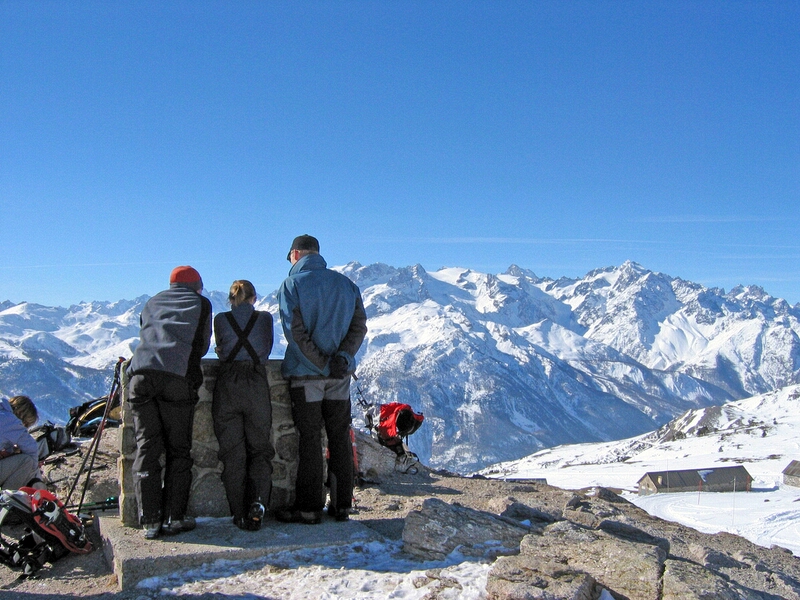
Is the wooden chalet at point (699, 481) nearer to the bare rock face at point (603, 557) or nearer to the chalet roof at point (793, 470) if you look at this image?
the chalet roof at point (793, 470)

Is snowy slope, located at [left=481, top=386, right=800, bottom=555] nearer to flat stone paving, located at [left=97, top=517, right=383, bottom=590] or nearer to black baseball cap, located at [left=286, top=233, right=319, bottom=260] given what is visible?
flat stone paving, located at [left=97, top=517, right=383, bottom=590]

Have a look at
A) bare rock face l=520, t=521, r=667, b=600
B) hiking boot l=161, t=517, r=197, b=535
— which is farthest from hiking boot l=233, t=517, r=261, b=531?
bare rock face l=520, t=521, r=667, b=600

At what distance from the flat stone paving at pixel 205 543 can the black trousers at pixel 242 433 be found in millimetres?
386

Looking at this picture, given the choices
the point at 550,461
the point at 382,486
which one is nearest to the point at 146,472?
the point at 382,486

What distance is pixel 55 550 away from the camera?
6516 millimetres

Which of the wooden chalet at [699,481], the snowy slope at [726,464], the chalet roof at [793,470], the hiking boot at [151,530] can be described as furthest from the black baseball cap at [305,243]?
the chalet roof at [793,470]

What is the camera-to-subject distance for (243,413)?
7.12 meters

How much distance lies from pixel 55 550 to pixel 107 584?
3.44ft

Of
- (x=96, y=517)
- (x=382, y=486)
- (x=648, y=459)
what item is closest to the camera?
(x=96, y=517)

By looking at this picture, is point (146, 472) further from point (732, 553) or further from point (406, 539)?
point (732, 553)

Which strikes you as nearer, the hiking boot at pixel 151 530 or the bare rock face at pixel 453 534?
the bare rock face at pixel 453 534

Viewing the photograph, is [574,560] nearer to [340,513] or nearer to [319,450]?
[340,513]

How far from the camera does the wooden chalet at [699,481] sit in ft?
238

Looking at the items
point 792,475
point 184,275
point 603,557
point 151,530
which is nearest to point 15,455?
point 151,530
